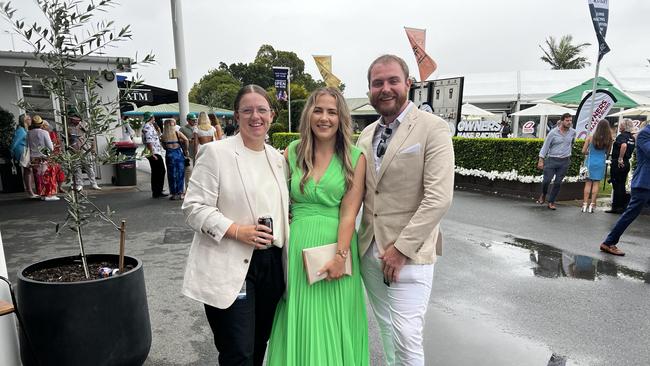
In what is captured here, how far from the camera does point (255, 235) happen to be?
2.12 m

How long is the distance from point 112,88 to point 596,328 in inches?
446

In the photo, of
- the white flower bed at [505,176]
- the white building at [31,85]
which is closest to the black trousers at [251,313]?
the white building at [31,85]

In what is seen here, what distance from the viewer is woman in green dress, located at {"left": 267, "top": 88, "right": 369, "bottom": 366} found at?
2.32 meters

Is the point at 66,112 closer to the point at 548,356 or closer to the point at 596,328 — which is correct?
the point at 548,356

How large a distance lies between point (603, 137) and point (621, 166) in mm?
722

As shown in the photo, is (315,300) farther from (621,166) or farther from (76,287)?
(621,166)

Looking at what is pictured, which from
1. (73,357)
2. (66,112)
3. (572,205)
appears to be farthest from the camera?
(572,205)

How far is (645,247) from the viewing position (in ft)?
19.6

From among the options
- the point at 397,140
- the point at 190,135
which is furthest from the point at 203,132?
the point at 397,140

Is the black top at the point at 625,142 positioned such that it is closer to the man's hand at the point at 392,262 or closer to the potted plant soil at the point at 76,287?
the man's hand at the point at 392,262

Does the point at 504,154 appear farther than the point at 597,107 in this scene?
No

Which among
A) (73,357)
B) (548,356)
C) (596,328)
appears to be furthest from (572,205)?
(73,357)

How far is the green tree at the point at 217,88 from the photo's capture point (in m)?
45.6

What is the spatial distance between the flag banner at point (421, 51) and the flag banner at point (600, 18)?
3.94 metres
